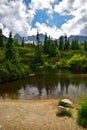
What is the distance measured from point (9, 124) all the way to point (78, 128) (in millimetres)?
5261

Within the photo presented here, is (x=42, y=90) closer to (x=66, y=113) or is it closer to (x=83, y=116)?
(x=66, y=113)

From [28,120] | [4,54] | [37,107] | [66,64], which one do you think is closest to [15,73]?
[4,54]

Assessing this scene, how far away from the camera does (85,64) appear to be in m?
88.0

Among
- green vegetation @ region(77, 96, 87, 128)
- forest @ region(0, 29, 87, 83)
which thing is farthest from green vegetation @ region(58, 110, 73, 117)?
forest @ region(0, 29, 87, 83)

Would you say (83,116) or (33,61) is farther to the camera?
(33,61)

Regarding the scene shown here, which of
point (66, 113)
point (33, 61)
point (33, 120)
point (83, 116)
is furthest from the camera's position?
point (33, 61)

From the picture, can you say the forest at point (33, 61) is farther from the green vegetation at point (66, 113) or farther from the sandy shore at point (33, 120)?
the green vegetation at point (66, 113)

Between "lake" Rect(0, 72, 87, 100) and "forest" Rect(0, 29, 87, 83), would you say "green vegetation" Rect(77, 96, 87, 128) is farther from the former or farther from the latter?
"forest" Rect(0, 29, 87, 83)

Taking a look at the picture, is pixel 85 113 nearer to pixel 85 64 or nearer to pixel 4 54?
pixel 4 54

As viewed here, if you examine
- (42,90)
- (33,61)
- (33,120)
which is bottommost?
(42,90)

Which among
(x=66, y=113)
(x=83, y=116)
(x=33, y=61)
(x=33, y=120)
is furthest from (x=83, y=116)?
(x=33, y=61)

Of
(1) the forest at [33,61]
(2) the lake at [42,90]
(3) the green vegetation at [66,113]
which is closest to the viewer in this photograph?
(3) the green vegetation at [66,113]

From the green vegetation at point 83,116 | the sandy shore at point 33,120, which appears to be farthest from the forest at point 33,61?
the green vegetation at point 83,116

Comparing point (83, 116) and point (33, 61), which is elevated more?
point (83, 116)
